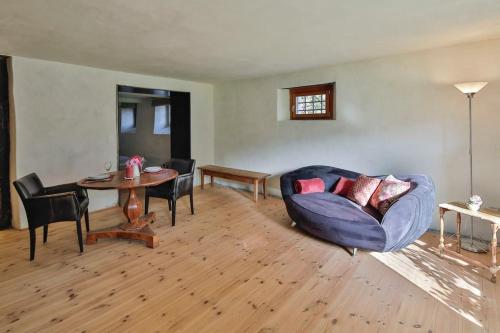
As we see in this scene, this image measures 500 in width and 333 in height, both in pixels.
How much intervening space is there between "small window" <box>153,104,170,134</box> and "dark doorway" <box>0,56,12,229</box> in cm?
394

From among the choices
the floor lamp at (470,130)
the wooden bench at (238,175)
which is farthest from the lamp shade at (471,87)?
the wooden bench at (238,175)

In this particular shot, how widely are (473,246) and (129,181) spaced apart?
3.78m

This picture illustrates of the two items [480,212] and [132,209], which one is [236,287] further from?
A: [480,212]

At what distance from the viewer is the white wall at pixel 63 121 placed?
358 centimetres

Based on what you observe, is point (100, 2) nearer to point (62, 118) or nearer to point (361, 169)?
point (62, 118)

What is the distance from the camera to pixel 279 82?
489 centimetres

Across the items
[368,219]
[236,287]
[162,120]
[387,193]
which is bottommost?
[236,287]

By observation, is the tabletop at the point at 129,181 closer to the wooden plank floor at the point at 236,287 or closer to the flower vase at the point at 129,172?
the flower vase at the point at 129,172

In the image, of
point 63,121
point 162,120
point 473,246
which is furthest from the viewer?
point 162,120

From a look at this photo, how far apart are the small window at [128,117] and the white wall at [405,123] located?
15.3ft

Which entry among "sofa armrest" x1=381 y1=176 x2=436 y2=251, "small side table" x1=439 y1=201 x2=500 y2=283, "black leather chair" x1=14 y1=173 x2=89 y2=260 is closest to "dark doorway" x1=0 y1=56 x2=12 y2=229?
"black leather chair" x1=14 y1=173 x2=89 y2=260

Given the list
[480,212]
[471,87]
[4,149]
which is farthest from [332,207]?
[4,149]

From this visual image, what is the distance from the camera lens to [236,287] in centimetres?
234

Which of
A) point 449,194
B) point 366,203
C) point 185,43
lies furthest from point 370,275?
point 185,43
